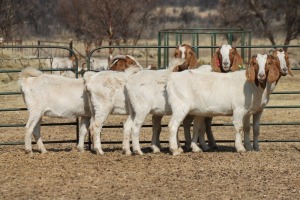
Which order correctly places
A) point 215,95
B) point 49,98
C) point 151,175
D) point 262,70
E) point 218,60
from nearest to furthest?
point 151,175 < point 262,70 < point 215,95 < point 49,98 < point 218,60

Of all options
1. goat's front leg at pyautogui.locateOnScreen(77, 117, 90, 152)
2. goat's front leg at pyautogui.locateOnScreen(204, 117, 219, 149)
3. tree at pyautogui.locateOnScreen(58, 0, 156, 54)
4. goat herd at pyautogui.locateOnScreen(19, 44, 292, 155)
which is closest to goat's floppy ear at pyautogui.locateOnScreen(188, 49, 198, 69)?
goat herd at pyautogui.locateOnScreen(19, 44, 292, 155)

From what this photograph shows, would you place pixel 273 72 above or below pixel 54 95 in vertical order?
above

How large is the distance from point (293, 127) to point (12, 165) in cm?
842

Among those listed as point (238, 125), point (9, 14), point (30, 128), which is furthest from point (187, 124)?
point (9, 14)

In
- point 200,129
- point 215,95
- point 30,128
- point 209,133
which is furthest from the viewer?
point 209,133

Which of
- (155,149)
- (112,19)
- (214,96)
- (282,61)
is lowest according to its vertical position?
(155,149)

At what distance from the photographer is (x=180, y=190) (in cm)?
962

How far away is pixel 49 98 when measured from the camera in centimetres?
1246

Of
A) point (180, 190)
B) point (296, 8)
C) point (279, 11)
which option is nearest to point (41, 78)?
point (180, 190)

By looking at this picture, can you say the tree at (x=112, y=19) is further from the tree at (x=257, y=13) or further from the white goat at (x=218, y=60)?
the white goat at (x=218, y=60)

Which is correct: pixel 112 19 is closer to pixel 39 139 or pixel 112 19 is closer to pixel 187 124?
pixel 187 124

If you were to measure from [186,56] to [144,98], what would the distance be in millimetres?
1168

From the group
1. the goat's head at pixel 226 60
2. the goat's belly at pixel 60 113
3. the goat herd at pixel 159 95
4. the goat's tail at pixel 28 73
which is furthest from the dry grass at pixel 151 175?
the goat's head at pixel 226 60

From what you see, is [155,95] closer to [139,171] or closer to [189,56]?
[189,56]
